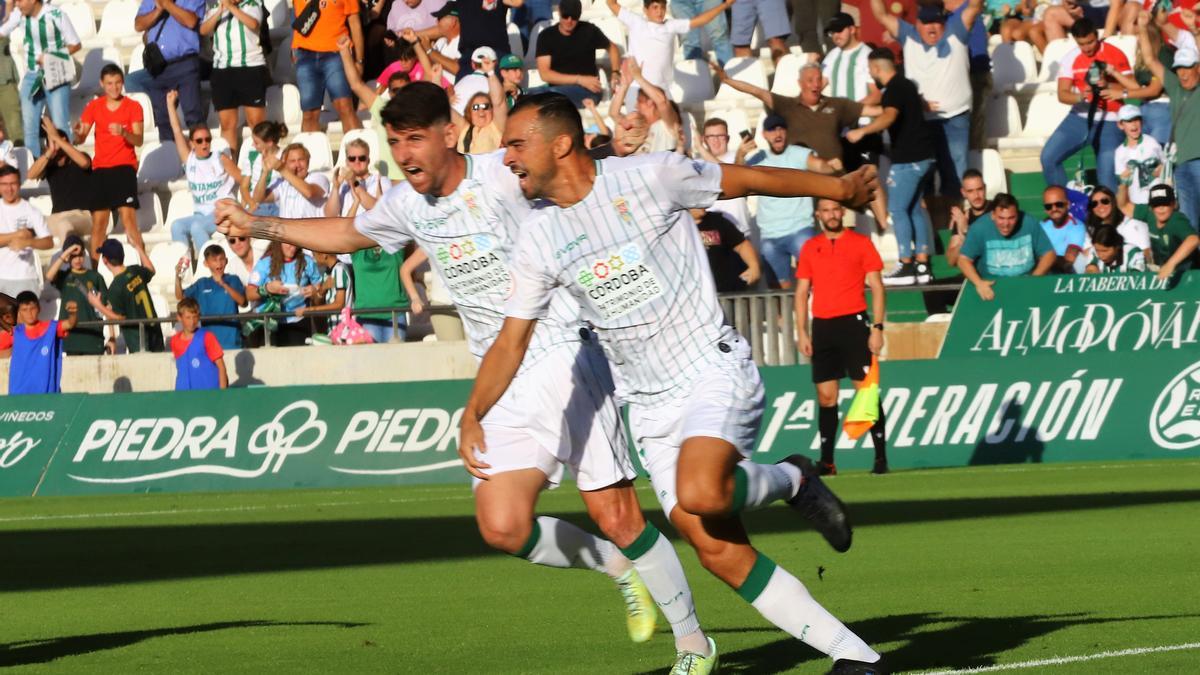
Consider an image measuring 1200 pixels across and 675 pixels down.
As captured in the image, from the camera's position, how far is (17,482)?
1919cm

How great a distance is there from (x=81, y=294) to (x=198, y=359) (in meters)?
2.62

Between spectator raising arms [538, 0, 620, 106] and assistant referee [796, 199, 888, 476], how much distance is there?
18.3 ft

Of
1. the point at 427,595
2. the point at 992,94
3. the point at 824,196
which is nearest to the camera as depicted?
the point at 824,196

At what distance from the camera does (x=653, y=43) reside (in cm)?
2133

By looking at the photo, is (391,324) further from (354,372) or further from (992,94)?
(992,94)

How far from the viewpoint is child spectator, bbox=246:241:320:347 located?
2067cm

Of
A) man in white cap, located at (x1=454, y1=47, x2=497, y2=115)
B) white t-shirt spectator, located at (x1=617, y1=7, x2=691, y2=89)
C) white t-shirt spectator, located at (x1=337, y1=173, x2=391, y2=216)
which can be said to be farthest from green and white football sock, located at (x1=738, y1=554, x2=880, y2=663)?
white t-shirt spectator, located at (x1=617, y1=7, x2=691, y2=89)

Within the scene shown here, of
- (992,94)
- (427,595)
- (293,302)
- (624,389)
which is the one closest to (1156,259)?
(992,94)

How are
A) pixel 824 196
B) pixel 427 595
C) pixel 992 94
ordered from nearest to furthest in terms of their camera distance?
pixel 824 196 → pixel 427 595 → pixel 992 94

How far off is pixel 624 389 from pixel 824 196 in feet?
3.40

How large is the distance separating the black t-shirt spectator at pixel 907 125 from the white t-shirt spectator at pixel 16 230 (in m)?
9.97

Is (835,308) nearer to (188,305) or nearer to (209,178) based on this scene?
(188,305)

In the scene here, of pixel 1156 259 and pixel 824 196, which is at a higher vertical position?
pixel 824 196

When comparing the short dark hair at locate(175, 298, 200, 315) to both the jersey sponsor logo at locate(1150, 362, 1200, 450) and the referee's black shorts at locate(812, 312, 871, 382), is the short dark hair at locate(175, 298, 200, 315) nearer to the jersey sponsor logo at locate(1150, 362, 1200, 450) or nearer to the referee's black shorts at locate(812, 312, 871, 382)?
the referee's black shorts at locate(812, 312, 871, 382)
